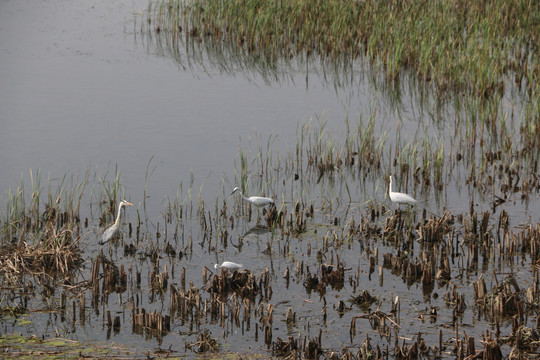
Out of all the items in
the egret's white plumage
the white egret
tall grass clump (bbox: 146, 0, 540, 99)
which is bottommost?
the white egret

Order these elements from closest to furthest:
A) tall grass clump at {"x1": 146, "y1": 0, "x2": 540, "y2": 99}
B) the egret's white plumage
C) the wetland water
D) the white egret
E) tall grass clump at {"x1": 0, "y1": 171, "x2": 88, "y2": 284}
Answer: the wetland water
the white egret
tall grass clump at {"x1": 0, "y1": 171, "x2": 88, "y2": 284}
the egret's white plumage
tall grass clump at {"x1": 146, "y1": 0, "x2": 540, "y2": 99}

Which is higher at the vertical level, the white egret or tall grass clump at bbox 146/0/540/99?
tall grass clump at bbox 146/0/540/99

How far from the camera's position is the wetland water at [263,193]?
7410mm

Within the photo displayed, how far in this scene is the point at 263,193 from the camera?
1099 centimetres

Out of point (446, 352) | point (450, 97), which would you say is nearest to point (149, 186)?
point (446, 352)

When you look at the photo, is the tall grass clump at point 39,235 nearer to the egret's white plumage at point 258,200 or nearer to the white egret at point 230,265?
the white egret at point 230,265

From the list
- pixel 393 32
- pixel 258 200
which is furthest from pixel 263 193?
pixel 393 32

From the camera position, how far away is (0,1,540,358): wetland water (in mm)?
7410

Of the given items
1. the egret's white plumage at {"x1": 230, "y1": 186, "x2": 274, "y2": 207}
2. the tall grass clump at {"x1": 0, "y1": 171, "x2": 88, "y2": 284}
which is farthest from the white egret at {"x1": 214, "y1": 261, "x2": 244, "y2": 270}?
the egret's white plumage at {"x1": 230, "y1": 186, "x2": 274, "y2": 207}

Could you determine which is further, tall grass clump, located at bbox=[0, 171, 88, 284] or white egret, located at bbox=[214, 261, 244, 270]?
tall grass clump, located at bbox=[0, 171, 88, 284]

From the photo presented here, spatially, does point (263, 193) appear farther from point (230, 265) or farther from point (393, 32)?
point (393, 32)

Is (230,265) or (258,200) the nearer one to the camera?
(230,265)

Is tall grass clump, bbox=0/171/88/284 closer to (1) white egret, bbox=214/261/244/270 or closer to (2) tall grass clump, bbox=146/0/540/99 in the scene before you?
(1) white egret, bbox=214/261/244/270

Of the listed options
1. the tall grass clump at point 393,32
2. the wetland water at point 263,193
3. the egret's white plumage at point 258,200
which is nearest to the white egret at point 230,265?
the wetland water at point 263,193
